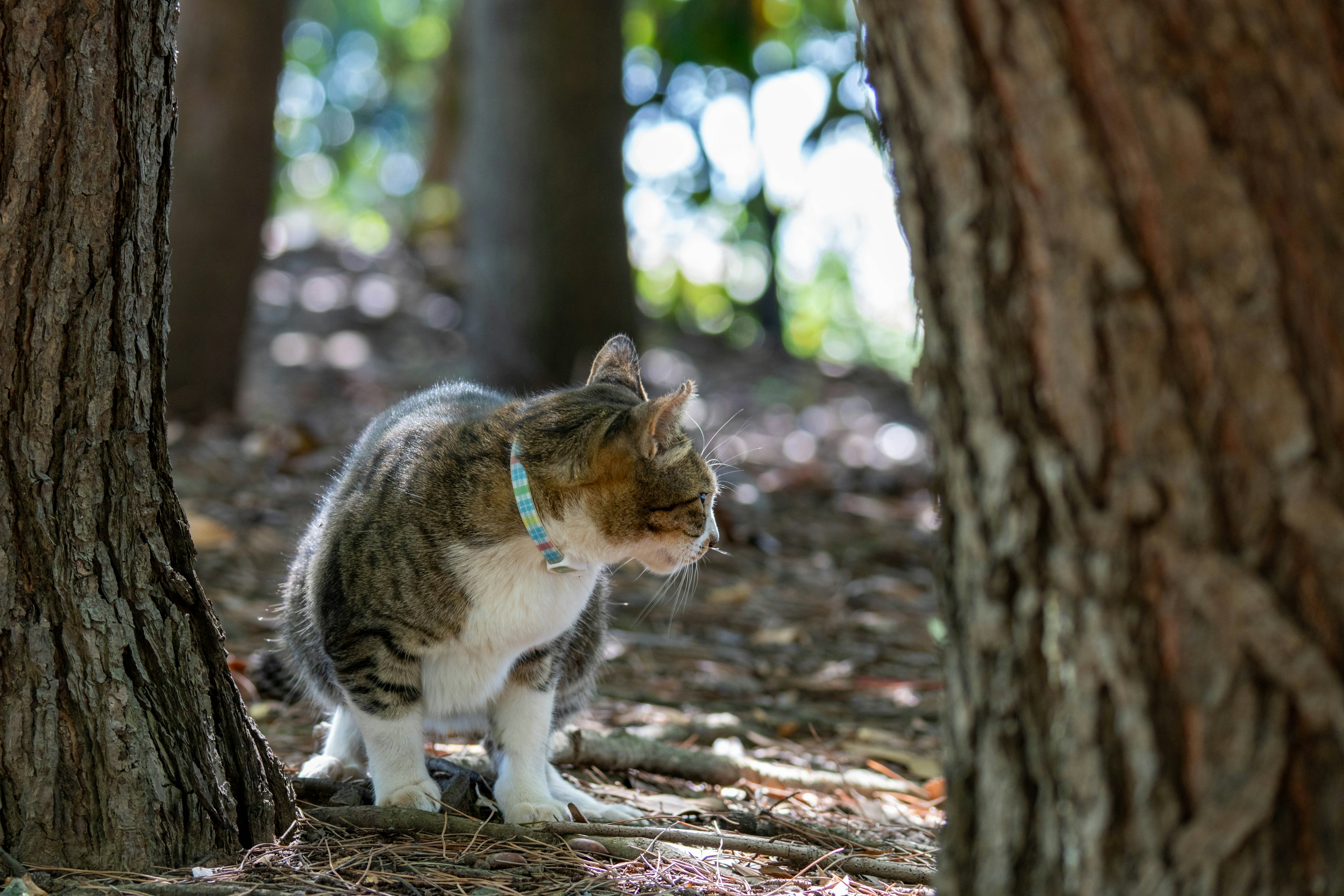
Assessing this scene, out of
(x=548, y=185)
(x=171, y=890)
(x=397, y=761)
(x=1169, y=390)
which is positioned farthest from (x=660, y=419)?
(x=548, y=185)

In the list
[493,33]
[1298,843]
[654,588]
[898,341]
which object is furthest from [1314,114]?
[898,341]

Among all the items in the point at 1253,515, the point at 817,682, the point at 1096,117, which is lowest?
the point at 817,682

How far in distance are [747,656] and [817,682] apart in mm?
328

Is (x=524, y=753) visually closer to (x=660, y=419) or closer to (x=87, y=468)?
(x=660, y=419)

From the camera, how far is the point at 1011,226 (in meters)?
1.27

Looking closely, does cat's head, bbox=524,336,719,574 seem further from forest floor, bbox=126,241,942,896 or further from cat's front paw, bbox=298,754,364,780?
cat's front paw, bbox=298,754,364,780

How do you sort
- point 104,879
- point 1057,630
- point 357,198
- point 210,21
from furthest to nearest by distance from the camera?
point 357,198 < point 210,21 < point 104,879 < point 1057,630

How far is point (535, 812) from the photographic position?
246cm

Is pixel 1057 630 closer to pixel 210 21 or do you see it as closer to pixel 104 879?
pixel 104 879

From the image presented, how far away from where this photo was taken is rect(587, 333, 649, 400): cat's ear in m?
3.06

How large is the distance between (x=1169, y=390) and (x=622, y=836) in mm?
1539

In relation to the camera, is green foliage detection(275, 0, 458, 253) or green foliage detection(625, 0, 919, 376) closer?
green foliage detection(625, 0, 919, 376)

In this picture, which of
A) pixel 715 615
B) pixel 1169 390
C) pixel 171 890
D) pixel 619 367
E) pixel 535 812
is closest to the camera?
pixel 1169 390

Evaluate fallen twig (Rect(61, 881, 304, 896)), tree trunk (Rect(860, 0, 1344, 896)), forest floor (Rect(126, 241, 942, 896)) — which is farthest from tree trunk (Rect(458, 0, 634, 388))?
tree trunk (Rect(860, 0, 1344, 896))
